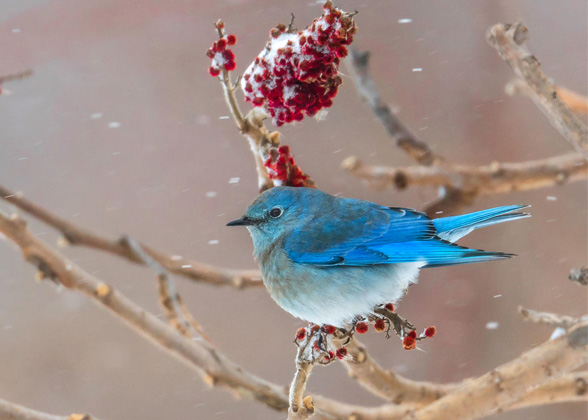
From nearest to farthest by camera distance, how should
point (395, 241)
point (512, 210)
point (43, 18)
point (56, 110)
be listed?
point (512, 210)
point (395, 241)
point (43, 18)
point (56, 110)

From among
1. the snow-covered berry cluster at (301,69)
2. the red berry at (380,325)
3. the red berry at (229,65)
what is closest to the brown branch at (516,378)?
the red berry at (380,325)

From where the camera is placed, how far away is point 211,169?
1.70m

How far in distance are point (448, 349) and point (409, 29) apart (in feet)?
3.02

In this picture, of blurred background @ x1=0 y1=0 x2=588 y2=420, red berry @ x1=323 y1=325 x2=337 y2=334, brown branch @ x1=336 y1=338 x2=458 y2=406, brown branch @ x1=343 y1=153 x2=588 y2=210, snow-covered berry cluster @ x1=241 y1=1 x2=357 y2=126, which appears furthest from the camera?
blurred background @ x1=0 y1=0 x2=588 y2=420


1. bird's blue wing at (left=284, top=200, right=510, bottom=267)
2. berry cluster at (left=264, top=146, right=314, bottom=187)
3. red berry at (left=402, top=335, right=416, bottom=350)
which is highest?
berry cluster at (left=264, top=146, right=314, bottom=187)

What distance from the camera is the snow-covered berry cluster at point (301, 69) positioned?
755 millimetres

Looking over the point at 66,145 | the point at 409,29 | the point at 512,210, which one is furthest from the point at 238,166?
the point at 512,210

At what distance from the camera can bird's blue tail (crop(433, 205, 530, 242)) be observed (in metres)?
0.79

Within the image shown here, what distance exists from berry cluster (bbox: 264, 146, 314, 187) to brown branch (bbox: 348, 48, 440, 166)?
16.9 inches

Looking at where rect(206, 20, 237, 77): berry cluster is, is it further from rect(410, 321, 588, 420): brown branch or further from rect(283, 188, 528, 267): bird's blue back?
rect(410, 321, 588, 420): brown branch

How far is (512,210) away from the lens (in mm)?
788

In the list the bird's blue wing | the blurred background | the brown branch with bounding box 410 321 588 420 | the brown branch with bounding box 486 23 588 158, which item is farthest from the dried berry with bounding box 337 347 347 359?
the blurred background

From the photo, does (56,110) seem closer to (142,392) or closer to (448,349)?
(142,392)

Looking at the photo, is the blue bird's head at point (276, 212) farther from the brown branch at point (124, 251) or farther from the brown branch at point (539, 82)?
the brown branch at point (539, 82)
